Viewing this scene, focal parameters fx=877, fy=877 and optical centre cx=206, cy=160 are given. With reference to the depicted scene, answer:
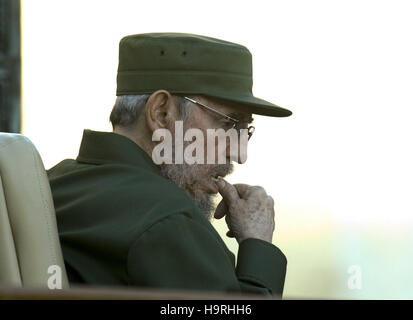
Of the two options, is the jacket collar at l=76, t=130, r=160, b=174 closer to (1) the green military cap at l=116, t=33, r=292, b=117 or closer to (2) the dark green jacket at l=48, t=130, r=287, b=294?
(2) the dark green jacket at l=48, t=130, r=287, b=294

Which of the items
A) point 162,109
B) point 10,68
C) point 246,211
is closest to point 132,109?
point 162,109

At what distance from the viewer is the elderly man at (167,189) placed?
73.1 inches

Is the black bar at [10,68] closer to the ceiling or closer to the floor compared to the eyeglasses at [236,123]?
closer to the ceiling

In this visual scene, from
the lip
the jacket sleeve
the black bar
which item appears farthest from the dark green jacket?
the black bar

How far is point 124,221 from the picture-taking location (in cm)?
191

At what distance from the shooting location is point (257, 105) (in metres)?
2.29

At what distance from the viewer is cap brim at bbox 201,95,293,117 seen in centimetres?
227

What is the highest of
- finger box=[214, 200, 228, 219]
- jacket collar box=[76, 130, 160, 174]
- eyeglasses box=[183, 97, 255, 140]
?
eyeglasses box=[183, 97, 255, 140]

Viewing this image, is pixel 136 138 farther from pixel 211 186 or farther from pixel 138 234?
pixel 138 234

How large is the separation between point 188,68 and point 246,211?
41 cm

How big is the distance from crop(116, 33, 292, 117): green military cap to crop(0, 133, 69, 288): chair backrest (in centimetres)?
53

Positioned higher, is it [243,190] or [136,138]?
[136,138]

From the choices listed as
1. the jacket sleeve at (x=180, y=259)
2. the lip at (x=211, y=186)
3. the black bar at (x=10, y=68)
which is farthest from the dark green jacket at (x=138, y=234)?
→ the black bar at (x=10, y=68)

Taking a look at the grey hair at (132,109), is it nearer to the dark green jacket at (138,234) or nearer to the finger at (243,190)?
the dark green jacket at (138,234)
